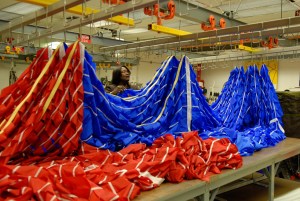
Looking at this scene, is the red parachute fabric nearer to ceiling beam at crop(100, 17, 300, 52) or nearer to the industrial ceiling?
the industrial ceiling

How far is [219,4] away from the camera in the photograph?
6586 mm

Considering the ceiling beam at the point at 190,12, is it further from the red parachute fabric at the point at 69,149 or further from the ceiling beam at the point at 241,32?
the red parachute fabric at the point at 69,149

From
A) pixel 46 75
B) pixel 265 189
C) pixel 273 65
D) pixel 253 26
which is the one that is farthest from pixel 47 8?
pixel 273 65

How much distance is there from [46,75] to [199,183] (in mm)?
1368

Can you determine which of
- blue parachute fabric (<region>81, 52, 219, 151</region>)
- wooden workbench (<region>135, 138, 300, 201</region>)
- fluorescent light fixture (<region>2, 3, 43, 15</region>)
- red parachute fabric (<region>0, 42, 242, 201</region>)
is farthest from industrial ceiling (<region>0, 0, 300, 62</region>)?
wooden workbench (<region>135, 138, 300, 201</region>)

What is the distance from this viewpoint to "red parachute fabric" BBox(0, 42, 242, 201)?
1.86 meters

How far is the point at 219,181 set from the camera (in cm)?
247

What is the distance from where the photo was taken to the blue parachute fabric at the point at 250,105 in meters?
4.17

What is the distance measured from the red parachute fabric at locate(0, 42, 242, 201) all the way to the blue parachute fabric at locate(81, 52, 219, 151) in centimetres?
12

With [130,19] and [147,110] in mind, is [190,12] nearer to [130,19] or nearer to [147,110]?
[130,19]

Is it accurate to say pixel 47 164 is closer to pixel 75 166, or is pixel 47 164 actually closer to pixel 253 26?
pixel 75 166

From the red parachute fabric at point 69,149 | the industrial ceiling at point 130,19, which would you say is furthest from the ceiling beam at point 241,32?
the red parachute fabric at point 69,149

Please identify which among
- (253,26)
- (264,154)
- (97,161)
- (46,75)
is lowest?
(264,154)

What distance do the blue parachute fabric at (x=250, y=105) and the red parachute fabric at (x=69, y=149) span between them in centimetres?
178
